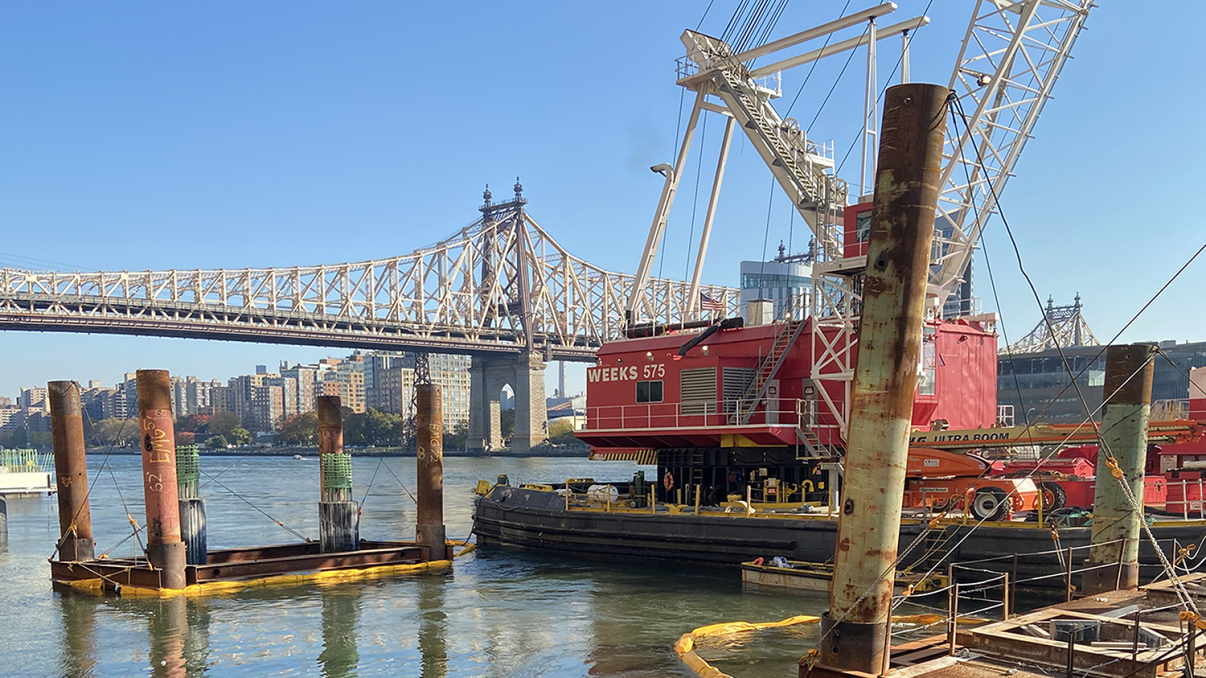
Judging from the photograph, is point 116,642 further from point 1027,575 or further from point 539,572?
point 1027,575

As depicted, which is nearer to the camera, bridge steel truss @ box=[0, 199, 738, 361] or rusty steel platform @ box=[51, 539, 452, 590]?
rusty steel platform @ box=[51, 539, 452, 590]

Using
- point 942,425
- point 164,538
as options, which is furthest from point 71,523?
point 942,425

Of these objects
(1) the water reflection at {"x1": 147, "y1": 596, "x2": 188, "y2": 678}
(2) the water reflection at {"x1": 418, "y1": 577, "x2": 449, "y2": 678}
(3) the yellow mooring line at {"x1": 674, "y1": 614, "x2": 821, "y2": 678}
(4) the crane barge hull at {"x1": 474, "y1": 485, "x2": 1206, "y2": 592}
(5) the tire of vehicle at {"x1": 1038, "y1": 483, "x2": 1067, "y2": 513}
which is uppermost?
(5) the tire of vehicle at {"x1": 1038, "y1": 483, "x2": 1067, "y2": 513}

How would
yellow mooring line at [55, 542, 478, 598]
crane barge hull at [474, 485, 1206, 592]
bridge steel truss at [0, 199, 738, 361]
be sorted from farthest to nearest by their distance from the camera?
bridge steel truss at [0, 199, 738, 361] → yellow mooring line at [55, 542, 478, 598] → crane barge hull at [474, 485, 1206, 592]

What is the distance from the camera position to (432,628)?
69.2 feet

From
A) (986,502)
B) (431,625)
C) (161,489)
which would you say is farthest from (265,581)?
(986,502)

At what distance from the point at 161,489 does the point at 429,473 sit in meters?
6.61

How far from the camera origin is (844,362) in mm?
26562

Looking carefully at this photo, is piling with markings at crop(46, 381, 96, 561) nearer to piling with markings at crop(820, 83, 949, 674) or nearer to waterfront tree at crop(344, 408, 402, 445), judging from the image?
piling with markings at crop(820, 83, 949, 674)

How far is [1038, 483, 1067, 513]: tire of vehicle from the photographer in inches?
940

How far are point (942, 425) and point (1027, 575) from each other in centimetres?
448

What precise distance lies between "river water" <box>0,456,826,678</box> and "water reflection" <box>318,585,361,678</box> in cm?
4

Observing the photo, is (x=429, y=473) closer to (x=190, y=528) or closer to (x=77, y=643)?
(x=190, y=528)

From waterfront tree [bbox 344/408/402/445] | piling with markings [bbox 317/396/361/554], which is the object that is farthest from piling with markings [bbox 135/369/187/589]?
waterfront tree [bbox 344/408/402/445]
